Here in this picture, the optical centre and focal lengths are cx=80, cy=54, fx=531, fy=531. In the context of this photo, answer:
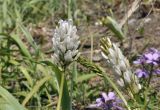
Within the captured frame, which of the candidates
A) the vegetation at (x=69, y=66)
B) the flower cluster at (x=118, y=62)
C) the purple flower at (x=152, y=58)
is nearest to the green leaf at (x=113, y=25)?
the vegetation at (x=69, y=66)

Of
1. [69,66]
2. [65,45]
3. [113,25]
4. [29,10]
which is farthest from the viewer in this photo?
[29,10]

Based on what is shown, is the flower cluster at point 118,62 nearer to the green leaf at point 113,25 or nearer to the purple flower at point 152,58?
the purple flower at point 152,58

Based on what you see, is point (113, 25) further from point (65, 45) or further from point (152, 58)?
point (65, 45)

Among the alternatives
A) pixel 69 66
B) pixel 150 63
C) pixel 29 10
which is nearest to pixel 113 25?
pixel 69 66

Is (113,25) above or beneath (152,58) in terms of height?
above

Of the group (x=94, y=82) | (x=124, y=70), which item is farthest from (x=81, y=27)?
(x=124, y=70)

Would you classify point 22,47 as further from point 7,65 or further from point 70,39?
point 70,39
